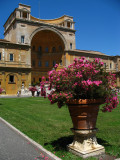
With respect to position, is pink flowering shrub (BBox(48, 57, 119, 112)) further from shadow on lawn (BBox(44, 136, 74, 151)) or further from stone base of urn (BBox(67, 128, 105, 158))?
shadow on lawn (BBox(44, 136, 74, 151))

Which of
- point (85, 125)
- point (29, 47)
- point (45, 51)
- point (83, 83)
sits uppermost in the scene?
point (45, 51)

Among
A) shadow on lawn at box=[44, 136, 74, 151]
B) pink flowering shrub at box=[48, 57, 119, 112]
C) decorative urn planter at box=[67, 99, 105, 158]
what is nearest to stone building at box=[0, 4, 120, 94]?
shadow on lawn at box=[44, 136, 74, 151]

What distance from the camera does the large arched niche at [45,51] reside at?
4744 centimetres

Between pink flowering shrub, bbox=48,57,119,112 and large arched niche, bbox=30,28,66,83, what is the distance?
139 ft

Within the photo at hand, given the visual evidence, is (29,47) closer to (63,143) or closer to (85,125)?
(63,143)

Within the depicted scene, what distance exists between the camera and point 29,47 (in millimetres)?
41844

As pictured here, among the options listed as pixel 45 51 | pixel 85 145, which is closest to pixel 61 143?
pixel 85 145

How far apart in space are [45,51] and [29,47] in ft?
31.0

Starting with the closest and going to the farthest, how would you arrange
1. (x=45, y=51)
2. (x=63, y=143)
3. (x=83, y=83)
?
(x=83, y=83), (x=63, y=143), (x=45, y=51)

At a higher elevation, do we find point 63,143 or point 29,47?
point 29,47

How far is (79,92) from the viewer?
4625 millimetres

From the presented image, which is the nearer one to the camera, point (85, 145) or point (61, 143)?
point (85, 145)

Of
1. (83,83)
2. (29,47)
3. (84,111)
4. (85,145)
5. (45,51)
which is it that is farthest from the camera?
(45,51)

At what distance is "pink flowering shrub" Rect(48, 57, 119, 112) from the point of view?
4.44 m
